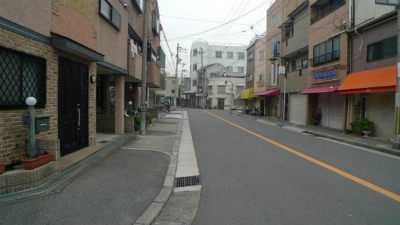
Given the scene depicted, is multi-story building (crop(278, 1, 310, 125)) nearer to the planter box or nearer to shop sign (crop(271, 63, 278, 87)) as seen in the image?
shop sign (crop(271, 63, 278, 87))

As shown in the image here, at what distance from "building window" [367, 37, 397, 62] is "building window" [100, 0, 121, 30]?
1269 cm

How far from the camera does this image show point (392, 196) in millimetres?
5781

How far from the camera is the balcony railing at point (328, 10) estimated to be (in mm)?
19987

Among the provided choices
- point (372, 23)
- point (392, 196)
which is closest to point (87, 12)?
point (392, 196)

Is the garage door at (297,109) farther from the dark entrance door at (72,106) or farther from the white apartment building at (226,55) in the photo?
the white apartment building at (226,55)

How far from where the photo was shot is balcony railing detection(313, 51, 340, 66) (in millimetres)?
19469

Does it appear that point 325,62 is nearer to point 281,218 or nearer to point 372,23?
point 372,23

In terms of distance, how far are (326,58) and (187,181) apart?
1743cm

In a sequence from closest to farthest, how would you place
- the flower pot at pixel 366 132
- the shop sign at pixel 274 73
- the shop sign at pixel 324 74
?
1. the flower pot at pixel 366 132
2. the shop sign at pixel 324 74
3. the shop sign at pixel 274 73

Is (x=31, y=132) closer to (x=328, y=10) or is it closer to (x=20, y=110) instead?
(x=20, y=110)

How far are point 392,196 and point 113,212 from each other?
199 inches

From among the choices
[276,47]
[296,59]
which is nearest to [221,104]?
[276,47]

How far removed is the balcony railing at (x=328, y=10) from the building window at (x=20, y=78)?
61.0ft

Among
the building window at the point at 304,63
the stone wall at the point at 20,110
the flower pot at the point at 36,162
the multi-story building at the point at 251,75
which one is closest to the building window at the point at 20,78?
the stone wall at the point at 20,110
